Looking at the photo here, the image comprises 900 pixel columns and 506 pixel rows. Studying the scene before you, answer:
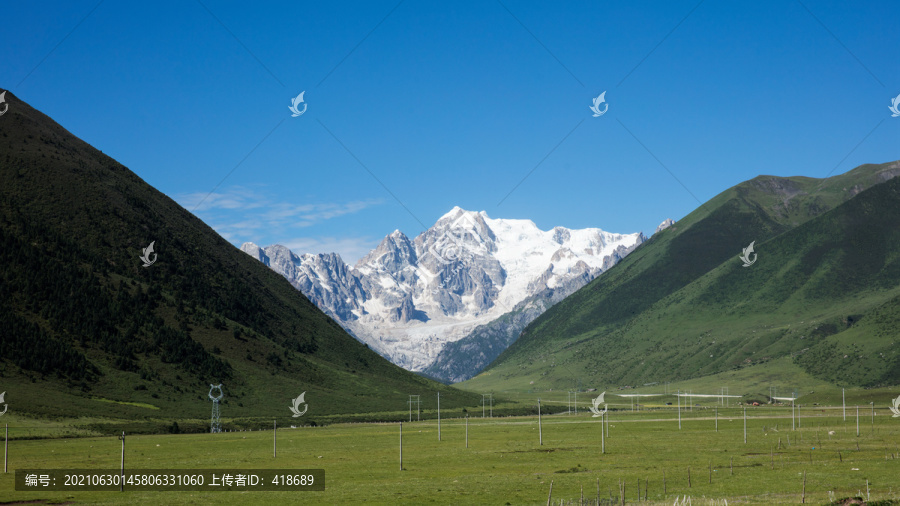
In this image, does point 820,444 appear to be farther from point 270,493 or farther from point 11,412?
point 11,412

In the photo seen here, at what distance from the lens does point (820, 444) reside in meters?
124

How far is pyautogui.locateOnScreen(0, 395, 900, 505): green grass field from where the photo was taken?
230ft

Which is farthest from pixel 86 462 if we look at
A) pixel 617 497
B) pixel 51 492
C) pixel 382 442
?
pixel 617 497

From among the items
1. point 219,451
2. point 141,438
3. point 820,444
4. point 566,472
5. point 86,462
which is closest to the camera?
point 566,472

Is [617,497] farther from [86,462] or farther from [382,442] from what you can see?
[382,442]

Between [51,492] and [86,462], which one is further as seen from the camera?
[86,462]

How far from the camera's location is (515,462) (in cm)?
10588

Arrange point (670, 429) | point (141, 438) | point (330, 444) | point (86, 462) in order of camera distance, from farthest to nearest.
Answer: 1. point (670, 429)
2. point (141, 438)
3. point (330, 444)
4. point (86, 462)

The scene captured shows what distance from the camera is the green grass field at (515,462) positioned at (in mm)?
70250

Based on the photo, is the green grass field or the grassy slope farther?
the grassy slope

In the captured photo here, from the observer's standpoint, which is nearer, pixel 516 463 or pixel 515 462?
pixel 516 463

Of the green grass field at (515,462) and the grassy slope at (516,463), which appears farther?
the grassy slope at (516,463)

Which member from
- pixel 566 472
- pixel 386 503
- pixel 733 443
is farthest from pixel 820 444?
pixel 386 503

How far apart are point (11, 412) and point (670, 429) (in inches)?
6194
